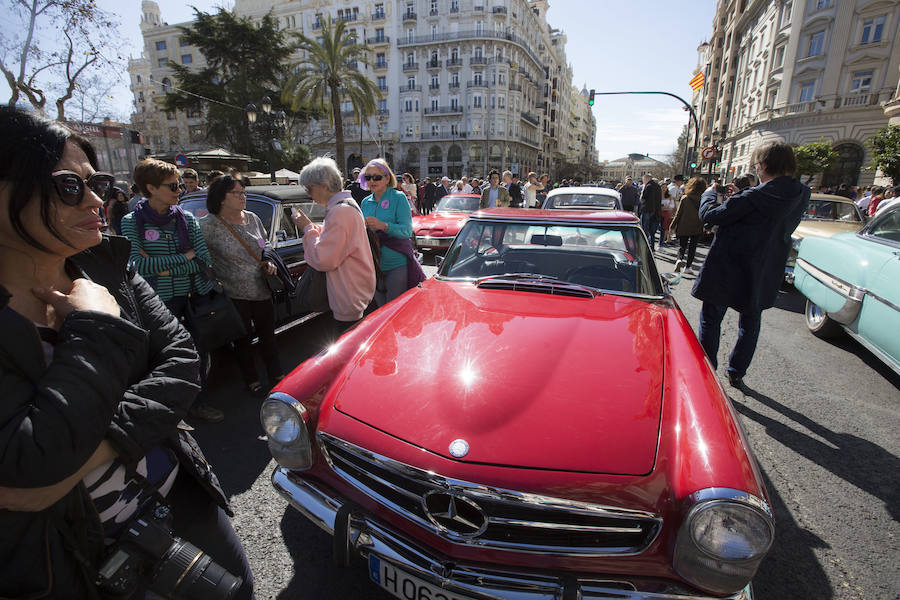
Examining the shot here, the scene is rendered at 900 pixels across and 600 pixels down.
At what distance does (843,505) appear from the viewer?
2.48 meters

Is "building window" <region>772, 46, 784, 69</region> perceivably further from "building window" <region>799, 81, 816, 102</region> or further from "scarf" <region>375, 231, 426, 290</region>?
"scarf" <region>375, 231, 426, 290</region>

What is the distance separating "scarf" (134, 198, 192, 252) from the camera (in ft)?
9.87

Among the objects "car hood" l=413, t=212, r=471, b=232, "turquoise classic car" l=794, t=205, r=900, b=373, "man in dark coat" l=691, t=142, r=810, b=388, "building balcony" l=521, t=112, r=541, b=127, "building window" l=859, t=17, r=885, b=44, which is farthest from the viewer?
"building balcony" l=521, t=112, r=541, b=127

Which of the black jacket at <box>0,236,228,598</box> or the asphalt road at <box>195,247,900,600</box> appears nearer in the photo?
the black jacket at <box>0,236,228,598</box>

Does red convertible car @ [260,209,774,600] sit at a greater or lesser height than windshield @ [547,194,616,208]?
lesser

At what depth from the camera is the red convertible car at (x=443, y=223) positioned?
8.92 meters

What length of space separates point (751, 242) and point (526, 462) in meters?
3.02

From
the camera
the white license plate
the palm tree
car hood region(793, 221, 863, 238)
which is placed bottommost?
the white license plate

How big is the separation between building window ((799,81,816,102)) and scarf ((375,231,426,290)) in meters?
39.7

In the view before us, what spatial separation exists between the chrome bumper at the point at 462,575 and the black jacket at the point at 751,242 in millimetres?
2698

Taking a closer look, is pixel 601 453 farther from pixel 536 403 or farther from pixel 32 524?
pixel 32 524

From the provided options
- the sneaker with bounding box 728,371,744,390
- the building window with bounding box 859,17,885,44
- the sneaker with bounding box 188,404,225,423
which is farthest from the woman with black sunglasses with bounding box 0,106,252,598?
the building window with bounding box 859,17,885,44

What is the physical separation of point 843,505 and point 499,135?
5320 cm

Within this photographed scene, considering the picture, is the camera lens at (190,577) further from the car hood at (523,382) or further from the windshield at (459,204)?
the windshield at (459,204)
